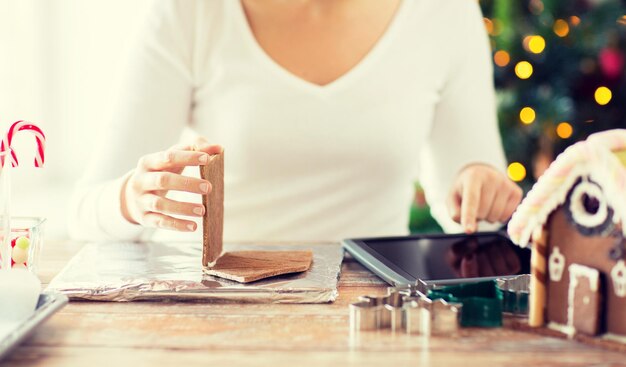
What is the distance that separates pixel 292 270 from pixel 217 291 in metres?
0.13

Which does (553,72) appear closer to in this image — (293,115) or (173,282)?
(293,115)

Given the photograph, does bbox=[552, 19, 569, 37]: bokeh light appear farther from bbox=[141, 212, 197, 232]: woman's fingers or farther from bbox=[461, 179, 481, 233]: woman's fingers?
bbox=[141, 212, 197, 232]: woman's fingers

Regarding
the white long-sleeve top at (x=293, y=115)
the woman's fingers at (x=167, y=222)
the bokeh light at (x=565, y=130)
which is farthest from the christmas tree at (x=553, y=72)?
the woman's fingers at (x=167, y=222)

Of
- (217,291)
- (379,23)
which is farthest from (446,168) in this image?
(217,291)

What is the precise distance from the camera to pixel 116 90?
5.36 ft

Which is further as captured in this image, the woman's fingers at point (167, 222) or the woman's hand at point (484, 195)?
the woman's hand at point (484, 195)

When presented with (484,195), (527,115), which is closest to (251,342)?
(484,195)

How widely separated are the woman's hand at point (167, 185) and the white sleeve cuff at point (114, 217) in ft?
0.24

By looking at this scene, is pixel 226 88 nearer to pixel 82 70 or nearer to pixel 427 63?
pixel 427 63

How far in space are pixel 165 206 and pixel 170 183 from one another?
6 centimetres

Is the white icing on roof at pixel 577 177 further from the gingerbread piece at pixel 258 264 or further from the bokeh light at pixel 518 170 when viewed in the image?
the bokeh light at pixel 518 170

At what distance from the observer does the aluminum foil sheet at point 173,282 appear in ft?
3.35

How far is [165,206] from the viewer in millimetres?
1173

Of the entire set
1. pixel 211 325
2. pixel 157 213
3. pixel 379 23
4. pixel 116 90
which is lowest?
pixel 211 325
